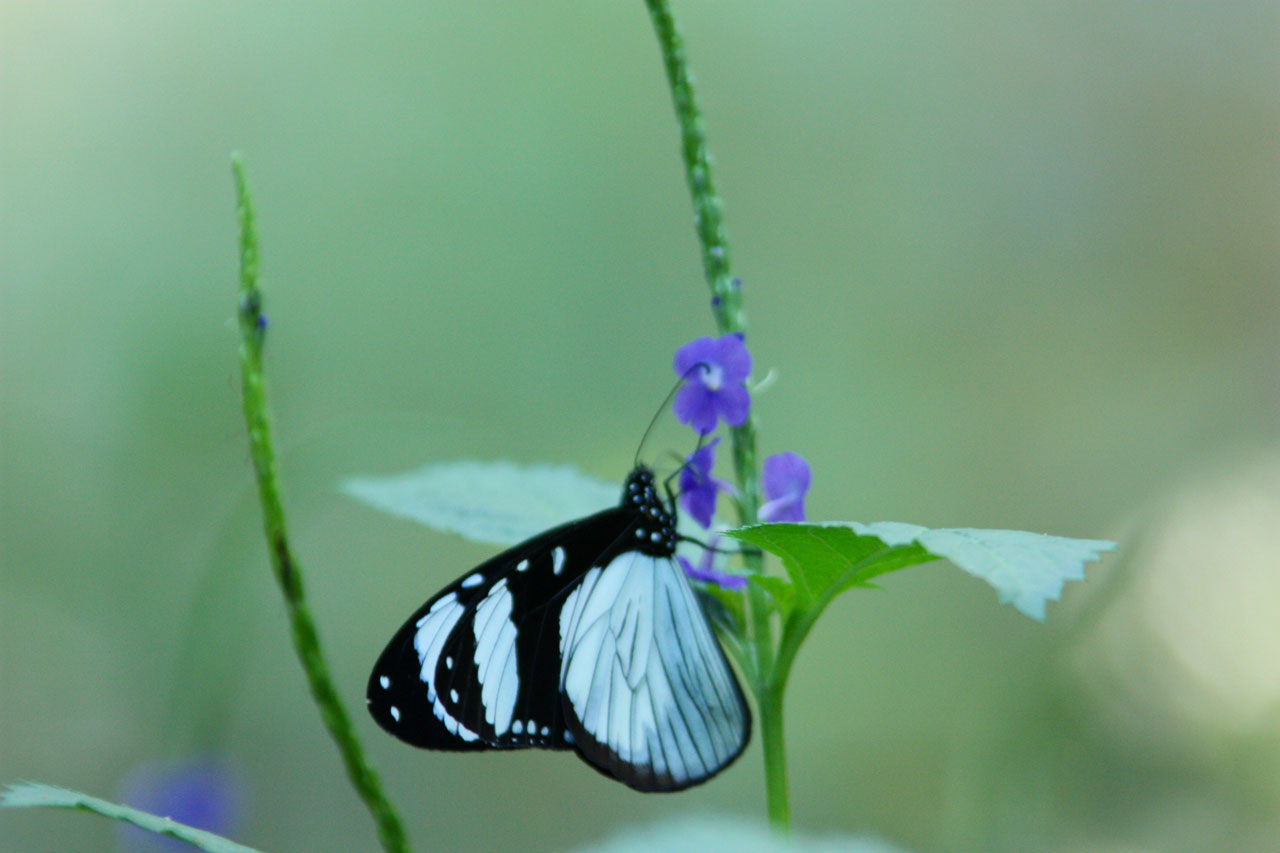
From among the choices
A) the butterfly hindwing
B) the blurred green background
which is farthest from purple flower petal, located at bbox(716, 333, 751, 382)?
the blurred green background

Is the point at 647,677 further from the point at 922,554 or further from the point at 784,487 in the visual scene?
the point at 922,554

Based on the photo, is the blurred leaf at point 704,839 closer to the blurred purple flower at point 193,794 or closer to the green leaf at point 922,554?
the green leaf at point 922,554

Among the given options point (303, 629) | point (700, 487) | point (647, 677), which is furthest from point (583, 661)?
point (303, 629)

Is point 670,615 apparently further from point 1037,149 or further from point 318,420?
point 1037,149

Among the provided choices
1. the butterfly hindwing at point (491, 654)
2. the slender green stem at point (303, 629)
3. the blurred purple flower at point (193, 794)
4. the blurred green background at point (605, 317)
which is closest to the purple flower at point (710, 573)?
the butterfly hindwing at point (491, 654)

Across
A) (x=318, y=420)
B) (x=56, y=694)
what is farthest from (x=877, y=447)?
(x=56, y=694)

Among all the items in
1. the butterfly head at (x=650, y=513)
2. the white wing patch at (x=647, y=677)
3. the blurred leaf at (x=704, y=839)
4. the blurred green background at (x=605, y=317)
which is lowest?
the blurred leaf at (x=704, y=839)
